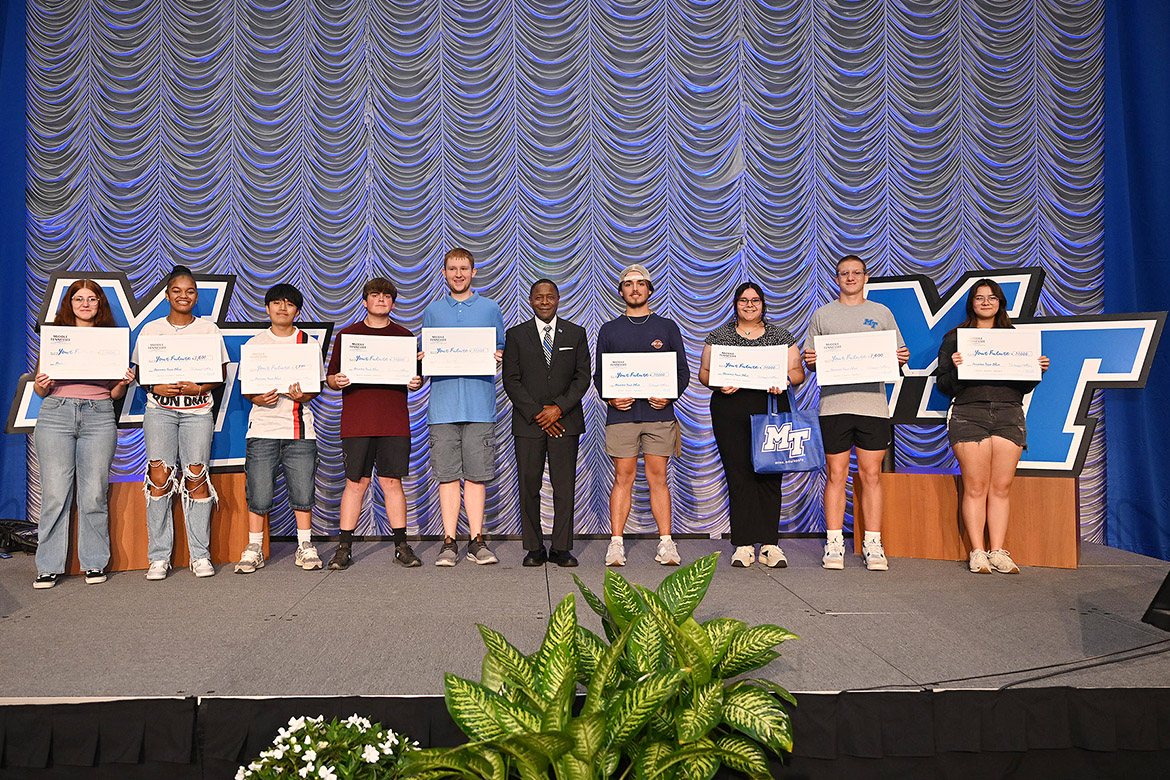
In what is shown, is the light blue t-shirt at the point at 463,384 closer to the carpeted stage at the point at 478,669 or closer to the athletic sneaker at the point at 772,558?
the carpeted stage at the point at 478,669

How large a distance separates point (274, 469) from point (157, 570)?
699 millimetres

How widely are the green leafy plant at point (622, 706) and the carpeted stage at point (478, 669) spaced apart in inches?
16.8

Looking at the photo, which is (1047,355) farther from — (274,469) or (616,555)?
(274,469)

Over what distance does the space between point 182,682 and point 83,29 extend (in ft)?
16.7

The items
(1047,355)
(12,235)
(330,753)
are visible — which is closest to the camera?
(330,753)

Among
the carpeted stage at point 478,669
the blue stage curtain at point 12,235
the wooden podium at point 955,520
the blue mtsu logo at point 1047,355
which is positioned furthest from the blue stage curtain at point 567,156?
the carpeted stage at point 478,669

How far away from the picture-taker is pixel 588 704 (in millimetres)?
1774

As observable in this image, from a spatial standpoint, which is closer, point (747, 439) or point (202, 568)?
point (202, 568)

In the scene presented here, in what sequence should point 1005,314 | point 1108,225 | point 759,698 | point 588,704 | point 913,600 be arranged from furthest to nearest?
1. point 1108,225
2. point 1005,314
3. point 913,600
4. point 759,698
5. point 588,704

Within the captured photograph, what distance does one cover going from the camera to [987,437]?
395 centimetres

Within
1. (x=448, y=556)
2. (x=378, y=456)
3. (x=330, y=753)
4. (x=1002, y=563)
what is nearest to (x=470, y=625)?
(x=330, y=753)

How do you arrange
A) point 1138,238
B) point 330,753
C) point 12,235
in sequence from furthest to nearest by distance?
point 12,235 → point 1138,238 → point 330,753

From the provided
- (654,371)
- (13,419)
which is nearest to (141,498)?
(13,419)

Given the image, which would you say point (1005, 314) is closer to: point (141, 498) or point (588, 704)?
point (588, 704)
